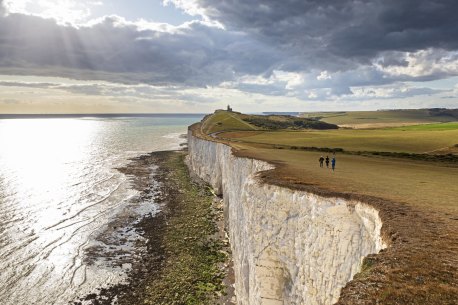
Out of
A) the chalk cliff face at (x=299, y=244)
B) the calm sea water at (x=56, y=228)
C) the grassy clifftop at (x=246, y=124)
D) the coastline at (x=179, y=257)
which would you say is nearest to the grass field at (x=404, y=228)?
the chalk cliff face at (x=299, y=244)

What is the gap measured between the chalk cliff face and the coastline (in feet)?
15.3

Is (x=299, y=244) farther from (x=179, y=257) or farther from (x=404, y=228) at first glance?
(x=179, y=257)

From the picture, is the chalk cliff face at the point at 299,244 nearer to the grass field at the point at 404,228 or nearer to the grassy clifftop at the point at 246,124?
the grass field at the point at 404,228

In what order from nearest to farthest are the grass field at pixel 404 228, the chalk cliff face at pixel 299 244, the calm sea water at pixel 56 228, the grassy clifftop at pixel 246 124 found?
the grass field at pixel 404 228, the chalk cliff face at pixel 299 244, the calm sea water at pixel 56 228, the grassy clifftop at pixel 246 124

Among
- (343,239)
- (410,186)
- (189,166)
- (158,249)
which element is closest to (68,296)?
(158,249)

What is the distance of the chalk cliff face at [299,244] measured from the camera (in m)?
14.9

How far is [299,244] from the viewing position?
17.9 metres

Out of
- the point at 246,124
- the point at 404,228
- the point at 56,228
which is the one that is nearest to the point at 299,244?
the point at 404,228

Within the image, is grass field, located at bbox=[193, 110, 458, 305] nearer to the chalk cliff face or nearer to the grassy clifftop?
the chalk cliff face

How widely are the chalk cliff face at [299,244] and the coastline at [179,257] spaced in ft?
15.3

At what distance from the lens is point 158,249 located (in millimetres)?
35000

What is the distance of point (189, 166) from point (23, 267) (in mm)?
54934

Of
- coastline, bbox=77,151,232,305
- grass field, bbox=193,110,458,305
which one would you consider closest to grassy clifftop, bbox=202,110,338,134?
coastline, bbox=77,151,232,305

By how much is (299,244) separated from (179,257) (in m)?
18.4
